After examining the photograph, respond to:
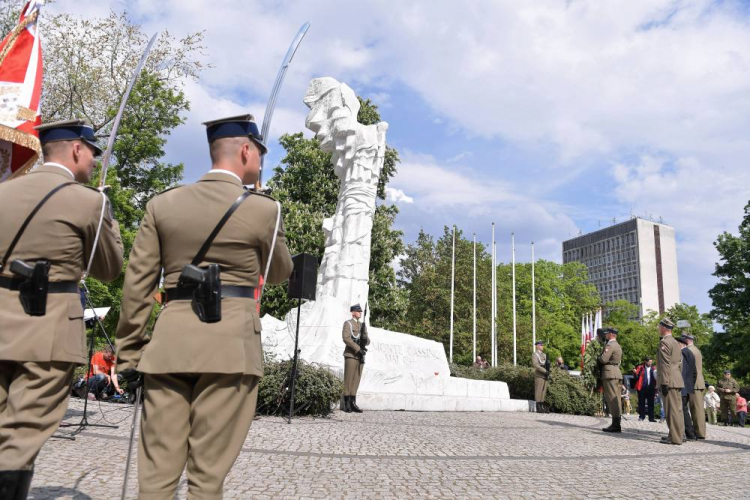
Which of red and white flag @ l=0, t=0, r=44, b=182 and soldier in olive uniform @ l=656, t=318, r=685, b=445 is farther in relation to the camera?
soldier in olive uniform @ l=656, t=318, r=685, b=445

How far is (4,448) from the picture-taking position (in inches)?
112

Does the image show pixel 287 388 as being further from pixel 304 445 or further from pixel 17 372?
pixel 17 372

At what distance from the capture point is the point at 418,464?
602 cm

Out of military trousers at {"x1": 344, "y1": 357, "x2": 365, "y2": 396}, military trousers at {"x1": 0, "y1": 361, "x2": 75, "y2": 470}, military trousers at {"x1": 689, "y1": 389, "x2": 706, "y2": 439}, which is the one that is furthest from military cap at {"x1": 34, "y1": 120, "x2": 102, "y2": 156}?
military trousers at {"x1": 689, "y1": 389, "x2": 706, "y2": 439}

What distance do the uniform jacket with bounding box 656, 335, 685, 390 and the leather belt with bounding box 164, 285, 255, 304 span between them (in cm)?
887

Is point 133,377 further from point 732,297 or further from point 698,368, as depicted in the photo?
point 732,297

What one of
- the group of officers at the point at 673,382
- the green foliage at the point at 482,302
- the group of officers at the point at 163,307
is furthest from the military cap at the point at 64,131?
the green foliage at the point at 482,302

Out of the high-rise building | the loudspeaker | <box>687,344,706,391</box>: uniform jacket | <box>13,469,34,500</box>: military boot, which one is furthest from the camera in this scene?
the high-rise building

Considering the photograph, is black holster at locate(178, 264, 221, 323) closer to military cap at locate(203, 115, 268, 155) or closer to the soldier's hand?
the soldier's hand

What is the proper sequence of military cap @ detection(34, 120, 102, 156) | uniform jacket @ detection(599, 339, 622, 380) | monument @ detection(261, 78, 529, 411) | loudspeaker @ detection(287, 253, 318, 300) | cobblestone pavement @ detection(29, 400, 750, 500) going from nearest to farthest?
1. military cap @ detection(34, 120, 102, 156)
2. cobblestone pavement @ detection(29, 400, 750, 500)
3. loudspeaker @ detection(287, 253, 318, 300)
4. uniform jacket @ detection(599, 339, 622, 380)
5. monument @ detection(261, 78, 529, 411)

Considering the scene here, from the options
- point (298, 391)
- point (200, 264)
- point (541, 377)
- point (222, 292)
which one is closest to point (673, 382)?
point (298, 391)

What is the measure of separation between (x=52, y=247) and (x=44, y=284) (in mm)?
215

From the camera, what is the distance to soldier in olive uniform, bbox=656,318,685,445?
9438 millimetres

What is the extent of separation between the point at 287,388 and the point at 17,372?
6955mm
